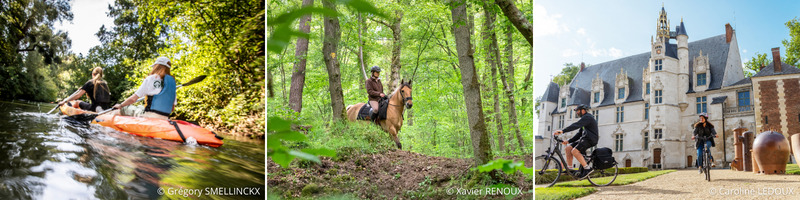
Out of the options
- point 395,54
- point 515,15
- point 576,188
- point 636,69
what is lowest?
point 576,188

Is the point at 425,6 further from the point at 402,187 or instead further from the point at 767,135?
the point at 767,135

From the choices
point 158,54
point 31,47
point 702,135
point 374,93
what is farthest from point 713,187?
point 31,47

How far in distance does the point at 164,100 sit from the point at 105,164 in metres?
0.63

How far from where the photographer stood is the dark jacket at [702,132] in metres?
4.31

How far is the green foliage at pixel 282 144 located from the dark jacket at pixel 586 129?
3738 mm

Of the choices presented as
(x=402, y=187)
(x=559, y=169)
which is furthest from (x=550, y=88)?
(x=402, y=187)

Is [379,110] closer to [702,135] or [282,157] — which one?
[702,135]

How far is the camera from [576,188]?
447 centimetres

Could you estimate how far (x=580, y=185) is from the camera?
4.47 m

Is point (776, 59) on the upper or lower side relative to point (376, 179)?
upper

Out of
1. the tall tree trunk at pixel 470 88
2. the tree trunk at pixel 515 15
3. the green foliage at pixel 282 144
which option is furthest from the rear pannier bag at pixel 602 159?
the green foliage at pixel 282 144

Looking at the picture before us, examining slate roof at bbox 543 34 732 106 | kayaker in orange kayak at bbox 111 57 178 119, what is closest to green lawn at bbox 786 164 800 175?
slate roof at bbox 543 34 732 106

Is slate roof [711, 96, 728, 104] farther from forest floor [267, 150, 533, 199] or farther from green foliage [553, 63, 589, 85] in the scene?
forest floor [267, 150, 533, 199]

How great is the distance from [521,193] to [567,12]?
177cm
